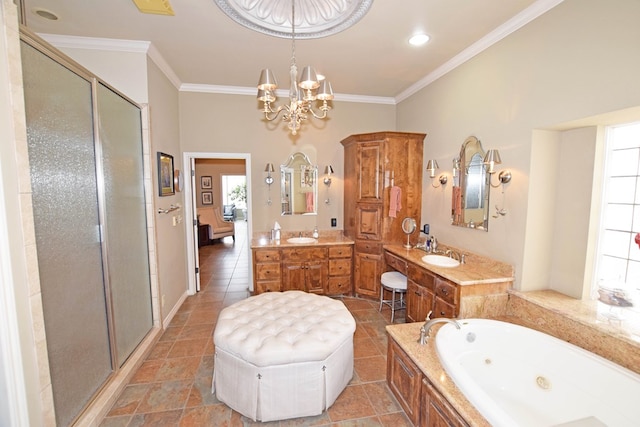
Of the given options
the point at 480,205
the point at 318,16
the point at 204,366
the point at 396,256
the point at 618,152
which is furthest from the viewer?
the point at 396,256

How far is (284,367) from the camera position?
191 centimetres

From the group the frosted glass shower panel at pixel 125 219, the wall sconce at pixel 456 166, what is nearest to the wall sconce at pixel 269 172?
the frosted glass shower panel at pixel 125 219

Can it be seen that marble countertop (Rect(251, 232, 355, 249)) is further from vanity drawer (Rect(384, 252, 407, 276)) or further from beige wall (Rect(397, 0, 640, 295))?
beige wall (Rect(397, 0, 640, 295))

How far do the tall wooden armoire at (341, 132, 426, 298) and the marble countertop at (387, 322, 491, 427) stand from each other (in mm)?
1672

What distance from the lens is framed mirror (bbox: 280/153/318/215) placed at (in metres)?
4.31

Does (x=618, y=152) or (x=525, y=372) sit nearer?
(x=525, y=372)

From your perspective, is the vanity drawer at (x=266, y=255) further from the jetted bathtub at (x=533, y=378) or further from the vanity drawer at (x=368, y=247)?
the jetted bathtub at (x=533, y=378)

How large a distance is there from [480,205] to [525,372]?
1.52m

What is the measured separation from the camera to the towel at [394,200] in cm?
375

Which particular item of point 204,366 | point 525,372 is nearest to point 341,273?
point 204,366

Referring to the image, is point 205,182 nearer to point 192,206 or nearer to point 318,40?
point 192,206

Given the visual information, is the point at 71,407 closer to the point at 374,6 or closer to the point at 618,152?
the point at 374,6

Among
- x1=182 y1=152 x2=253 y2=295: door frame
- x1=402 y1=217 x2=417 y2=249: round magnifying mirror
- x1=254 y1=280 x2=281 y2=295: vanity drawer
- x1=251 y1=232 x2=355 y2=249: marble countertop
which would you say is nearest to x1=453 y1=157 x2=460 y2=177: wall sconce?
x1=402 y1=217 x2=417 y2=249: round magnifying mirror

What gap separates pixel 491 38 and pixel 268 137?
114 inches
